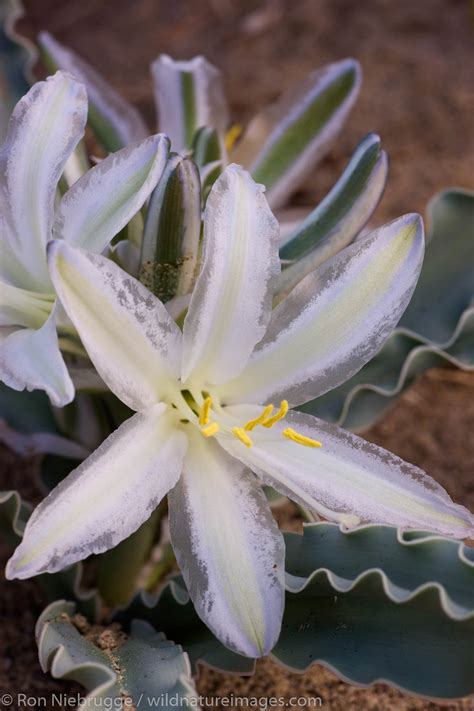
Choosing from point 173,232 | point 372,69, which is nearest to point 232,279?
point 173,232

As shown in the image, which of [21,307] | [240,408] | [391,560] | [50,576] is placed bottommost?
[50,576]

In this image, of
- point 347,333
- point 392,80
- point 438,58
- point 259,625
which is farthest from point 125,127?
point 438,58

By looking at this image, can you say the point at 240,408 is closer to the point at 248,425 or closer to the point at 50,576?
the point at 248,425

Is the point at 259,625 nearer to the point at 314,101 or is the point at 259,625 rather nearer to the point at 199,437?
the point at 199,437

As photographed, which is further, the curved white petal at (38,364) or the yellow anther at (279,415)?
the yellow anther at (279,415)

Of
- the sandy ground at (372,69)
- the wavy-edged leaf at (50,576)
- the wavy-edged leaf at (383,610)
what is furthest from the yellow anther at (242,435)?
the sandy ground at (372,69)

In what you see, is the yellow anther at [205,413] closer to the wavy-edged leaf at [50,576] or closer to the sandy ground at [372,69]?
the wavy-edged leaf at [50,576]

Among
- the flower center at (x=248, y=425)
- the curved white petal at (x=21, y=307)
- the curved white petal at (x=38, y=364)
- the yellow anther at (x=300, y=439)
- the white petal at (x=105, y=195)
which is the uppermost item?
the white petal at (x=105, y=195)
